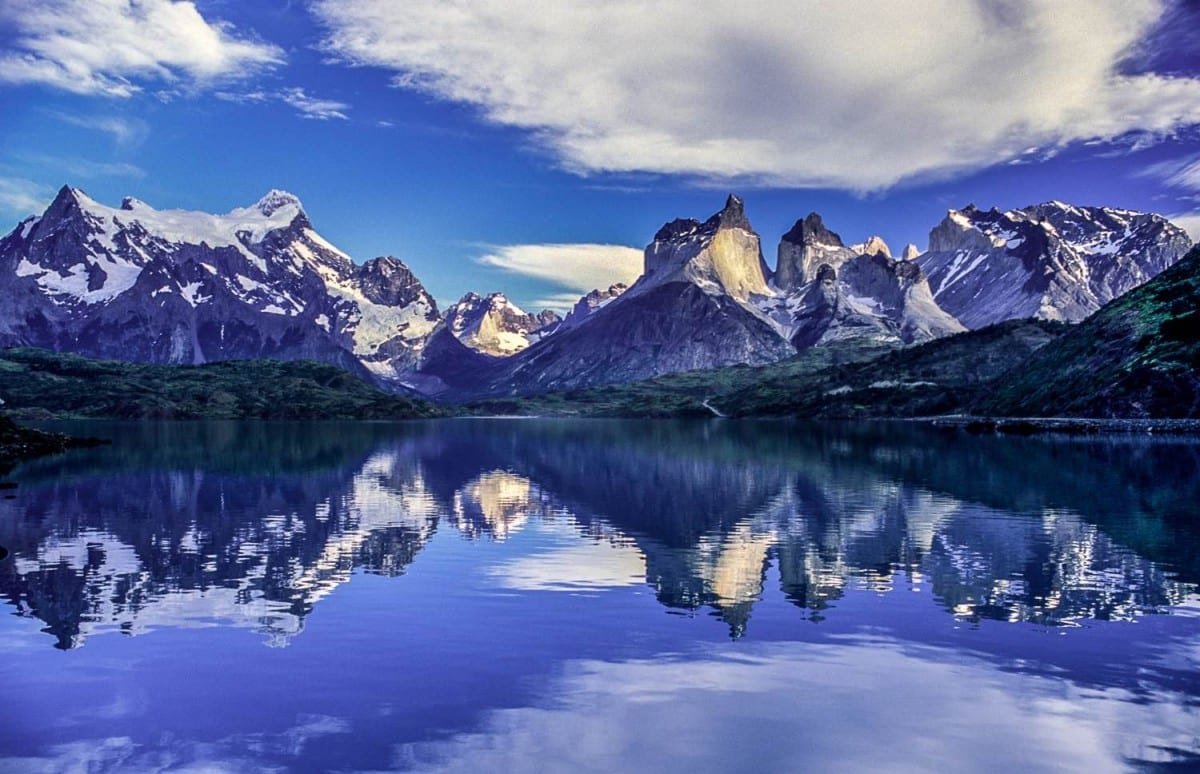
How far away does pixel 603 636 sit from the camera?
39969 millimetres

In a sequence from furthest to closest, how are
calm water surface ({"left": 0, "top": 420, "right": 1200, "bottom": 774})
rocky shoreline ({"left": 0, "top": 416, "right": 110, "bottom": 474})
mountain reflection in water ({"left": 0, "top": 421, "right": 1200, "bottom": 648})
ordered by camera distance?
rocky shoreline ({"left": 0, "top": 416, "right": 110, "bottom": 474}) < mountain reflection in water ({"left": 0, "top": 421, "right": 1200, "bottom": 648}) < calm water surface ({"left": 0, "top": 420, "right": 1200, "bottom": 774})

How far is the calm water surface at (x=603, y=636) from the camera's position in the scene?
1075 inches

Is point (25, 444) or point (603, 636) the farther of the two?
point (25, 444)

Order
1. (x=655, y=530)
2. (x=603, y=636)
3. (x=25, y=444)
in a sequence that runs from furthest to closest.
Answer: (x=25, y=444)
(x=655, y=530)
(x=603, y=636)

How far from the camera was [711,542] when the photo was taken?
67.1m

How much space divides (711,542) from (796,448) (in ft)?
441

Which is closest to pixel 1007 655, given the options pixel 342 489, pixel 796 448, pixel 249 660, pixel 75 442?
pixel 249 660

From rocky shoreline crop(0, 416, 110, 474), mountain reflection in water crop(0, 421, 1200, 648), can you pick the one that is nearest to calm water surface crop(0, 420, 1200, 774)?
mountain reflection in water crop(0, 421, 1200, 648)

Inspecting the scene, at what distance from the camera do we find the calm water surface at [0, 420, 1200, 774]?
1075 inches

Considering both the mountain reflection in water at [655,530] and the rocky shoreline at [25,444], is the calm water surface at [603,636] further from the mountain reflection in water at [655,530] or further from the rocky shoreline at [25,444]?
the rocky shoreline at [25,444]

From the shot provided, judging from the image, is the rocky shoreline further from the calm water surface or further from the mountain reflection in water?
the calm water surface

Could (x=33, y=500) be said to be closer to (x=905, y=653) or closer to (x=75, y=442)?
(x=905, y=653)

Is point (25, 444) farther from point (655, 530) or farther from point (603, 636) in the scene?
point (603, 636)

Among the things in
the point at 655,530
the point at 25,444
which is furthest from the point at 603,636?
the point at 25,444
